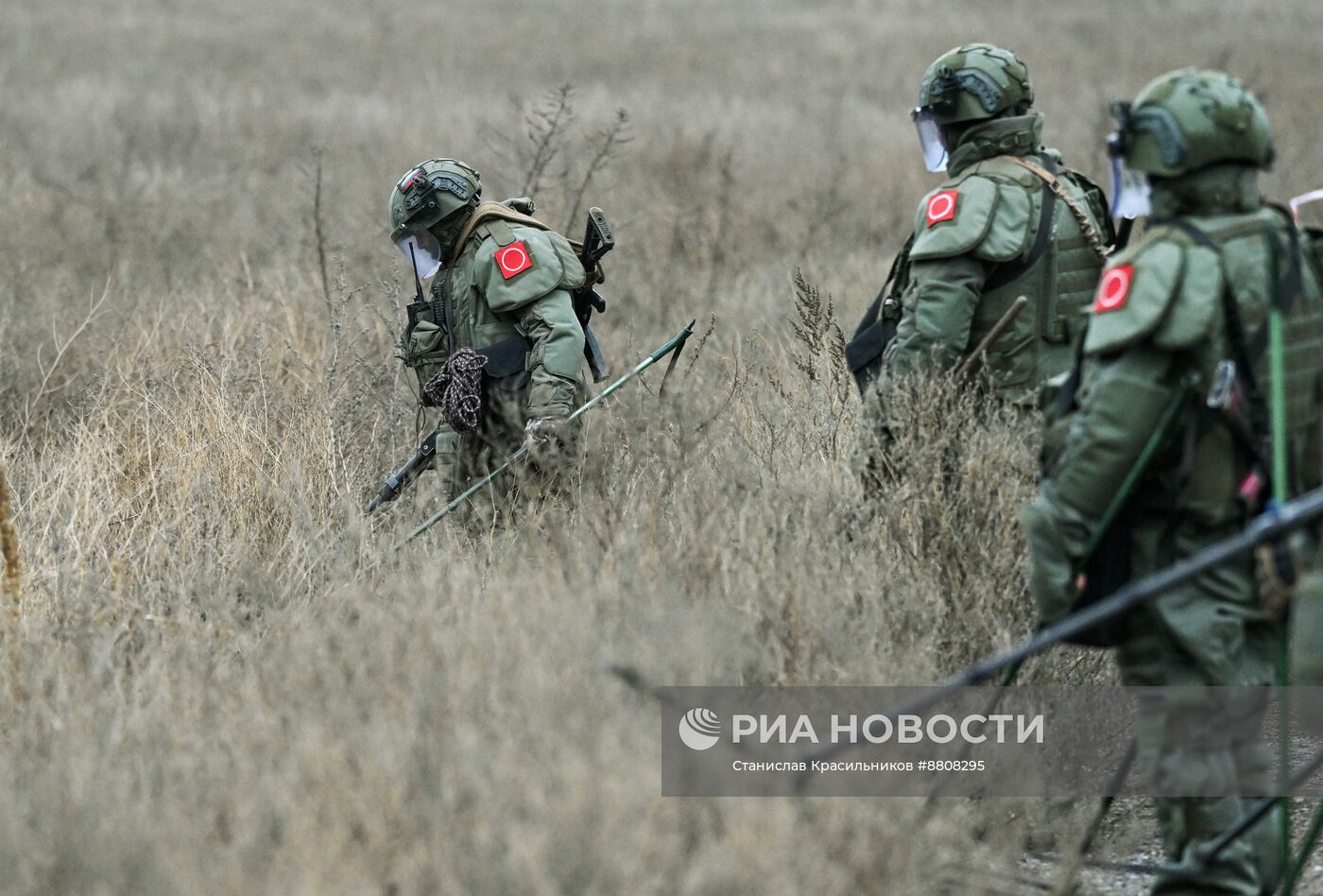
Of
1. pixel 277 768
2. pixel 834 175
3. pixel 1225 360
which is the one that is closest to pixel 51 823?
pixel 277 768

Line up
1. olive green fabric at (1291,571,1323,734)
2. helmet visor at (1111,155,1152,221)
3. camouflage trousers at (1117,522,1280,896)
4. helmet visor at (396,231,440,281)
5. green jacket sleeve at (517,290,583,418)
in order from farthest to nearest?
helmet visor at (396,231,440,281)
green jacket sleeve at (517,290,583,418)
helmet visor at (1111,155,1152,221)
camouflage trousers at (1117,522,1280,896)
olive green fabric at (1291,571,1323,734)

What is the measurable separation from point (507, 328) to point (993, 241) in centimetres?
181

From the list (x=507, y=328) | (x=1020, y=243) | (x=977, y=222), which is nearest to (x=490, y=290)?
(x=507, y=328)

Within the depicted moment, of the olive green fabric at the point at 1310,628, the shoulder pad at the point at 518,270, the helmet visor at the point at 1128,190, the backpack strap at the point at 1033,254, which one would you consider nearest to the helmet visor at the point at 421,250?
the shoulder pad at the point at 518,270

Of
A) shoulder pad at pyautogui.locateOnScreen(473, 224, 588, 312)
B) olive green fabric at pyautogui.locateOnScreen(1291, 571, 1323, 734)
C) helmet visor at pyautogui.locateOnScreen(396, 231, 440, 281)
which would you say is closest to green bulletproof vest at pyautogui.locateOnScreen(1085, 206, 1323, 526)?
olive green fabric at pyautogui.locateOnScreen(1291, 571, 1323, 734)

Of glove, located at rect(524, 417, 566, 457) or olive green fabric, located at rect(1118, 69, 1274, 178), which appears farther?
glove, located at rect(524, 417, 566, 457)

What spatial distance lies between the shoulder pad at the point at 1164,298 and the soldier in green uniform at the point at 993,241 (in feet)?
4.35

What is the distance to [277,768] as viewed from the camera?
3338 mm

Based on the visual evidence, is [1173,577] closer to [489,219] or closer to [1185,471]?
[1185,471]

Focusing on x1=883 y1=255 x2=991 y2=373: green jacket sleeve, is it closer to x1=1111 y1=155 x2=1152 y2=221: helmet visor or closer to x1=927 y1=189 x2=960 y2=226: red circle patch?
x1=927 y1=189 x2=960 y2=226: red circle patch

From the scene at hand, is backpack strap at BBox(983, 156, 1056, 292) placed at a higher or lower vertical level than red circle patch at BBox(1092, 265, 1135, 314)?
higher

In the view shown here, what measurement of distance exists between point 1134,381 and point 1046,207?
1.63 metres

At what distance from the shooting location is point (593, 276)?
5.56m

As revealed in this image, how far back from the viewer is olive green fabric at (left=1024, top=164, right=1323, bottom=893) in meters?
3.11
